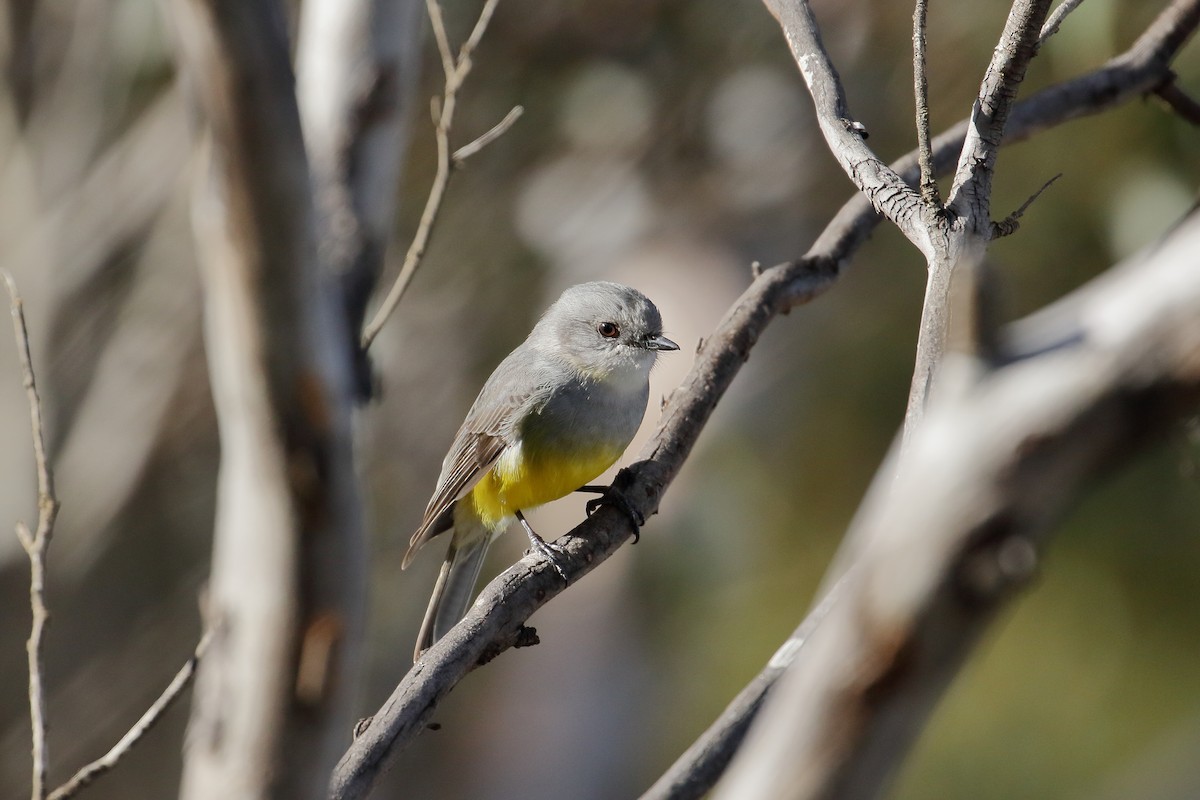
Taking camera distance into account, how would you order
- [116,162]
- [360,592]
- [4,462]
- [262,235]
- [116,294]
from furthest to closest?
1. [116,294]
2. [116,162]
3. [4,462]
4. [360,592]
5. [262,235]

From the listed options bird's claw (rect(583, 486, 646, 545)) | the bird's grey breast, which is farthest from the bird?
bird's claw (rect(583, 486, 646, 545))

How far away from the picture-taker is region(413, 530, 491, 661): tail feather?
12.3 ft

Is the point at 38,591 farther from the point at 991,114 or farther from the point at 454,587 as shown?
the point at 991,114

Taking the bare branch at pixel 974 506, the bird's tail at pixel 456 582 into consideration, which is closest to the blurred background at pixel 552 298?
the bird's tail at pixel 456 582

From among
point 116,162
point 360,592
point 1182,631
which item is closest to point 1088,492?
point 360,592

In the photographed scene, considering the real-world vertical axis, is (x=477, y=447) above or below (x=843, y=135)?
above

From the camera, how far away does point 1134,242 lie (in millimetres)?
5508

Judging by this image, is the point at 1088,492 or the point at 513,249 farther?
the point at 513,249

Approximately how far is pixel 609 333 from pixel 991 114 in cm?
200

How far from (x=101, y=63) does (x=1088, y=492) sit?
665 centimetres

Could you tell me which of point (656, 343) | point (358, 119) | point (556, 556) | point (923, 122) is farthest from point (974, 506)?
point (656, 343)

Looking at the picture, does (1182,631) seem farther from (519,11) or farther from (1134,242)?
(519,11)

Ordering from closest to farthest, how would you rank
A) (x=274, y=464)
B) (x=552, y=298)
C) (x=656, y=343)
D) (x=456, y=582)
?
1. (x=274, y=464)
2. (x=456, y=582)
3. (x=656, y=343)
4. (x=552, y=298)

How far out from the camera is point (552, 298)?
750 centimetres
